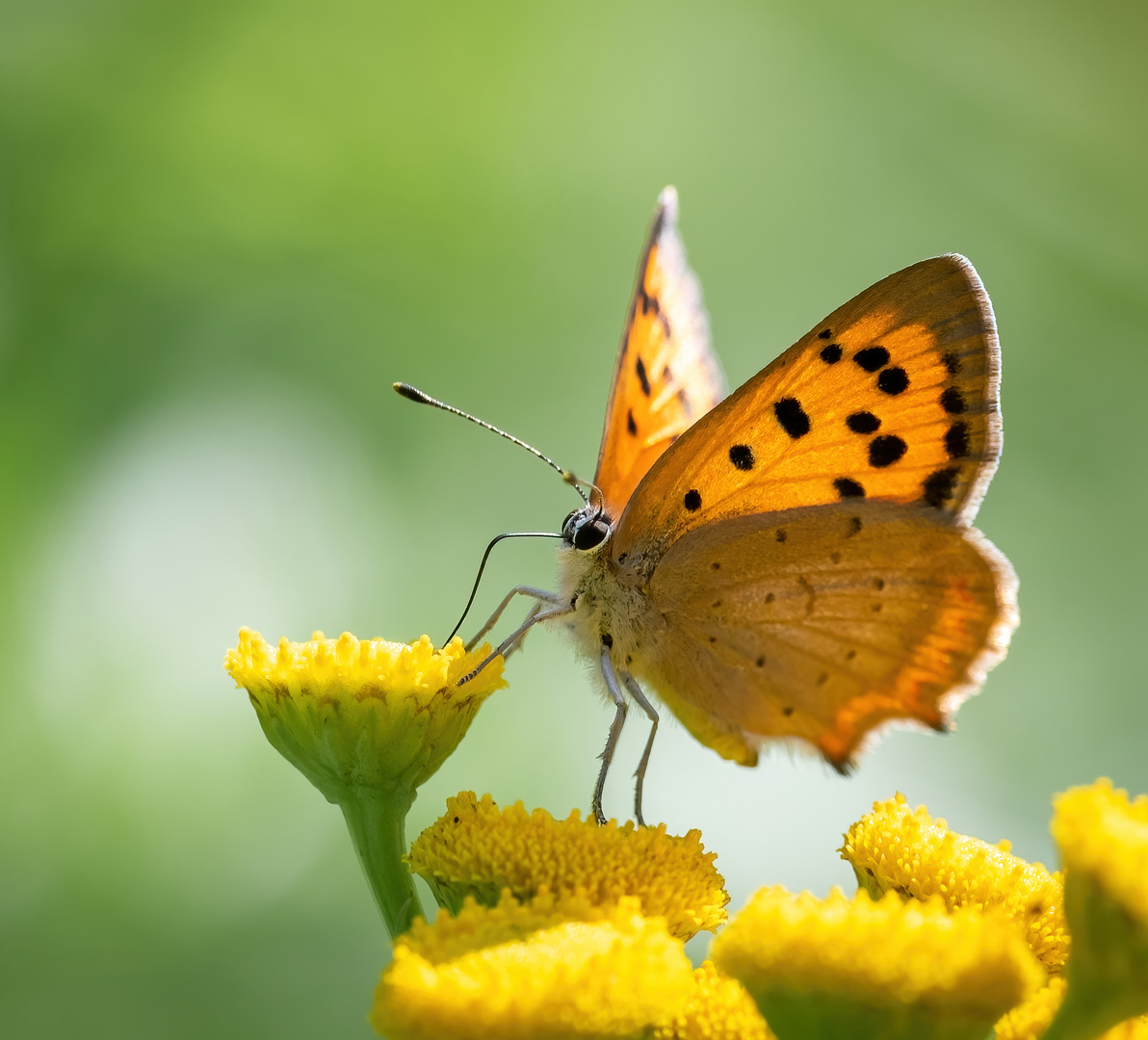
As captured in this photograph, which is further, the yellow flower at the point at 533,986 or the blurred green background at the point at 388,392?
the blurred green background at the point at 388,392

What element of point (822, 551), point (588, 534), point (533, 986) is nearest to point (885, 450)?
point (822, 551)

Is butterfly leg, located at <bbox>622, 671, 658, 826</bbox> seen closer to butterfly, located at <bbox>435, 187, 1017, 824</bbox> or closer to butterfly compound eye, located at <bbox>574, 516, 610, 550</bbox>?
butterfly, located at <bbox>435, 187, 1017, 824</bbox>

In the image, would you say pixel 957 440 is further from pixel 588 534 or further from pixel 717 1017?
pixel 717 1017

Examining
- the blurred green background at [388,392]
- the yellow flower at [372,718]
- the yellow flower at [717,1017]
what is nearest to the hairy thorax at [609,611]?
the yellow flower at [372,718]

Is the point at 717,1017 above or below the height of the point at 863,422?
below

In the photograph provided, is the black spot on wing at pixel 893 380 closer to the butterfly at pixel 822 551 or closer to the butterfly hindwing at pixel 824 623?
the butterfly at pixel 822 551

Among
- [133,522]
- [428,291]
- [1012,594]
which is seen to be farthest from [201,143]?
[1012,594]

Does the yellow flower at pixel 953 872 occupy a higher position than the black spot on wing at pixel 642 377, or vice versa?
the black spot on wing at pixel 642 377
